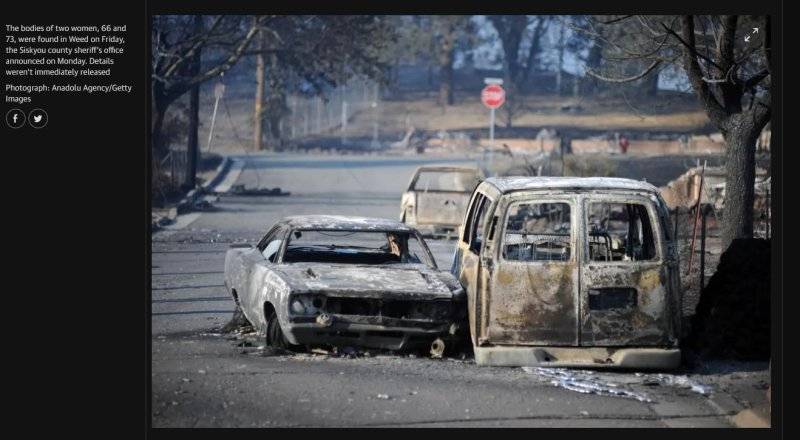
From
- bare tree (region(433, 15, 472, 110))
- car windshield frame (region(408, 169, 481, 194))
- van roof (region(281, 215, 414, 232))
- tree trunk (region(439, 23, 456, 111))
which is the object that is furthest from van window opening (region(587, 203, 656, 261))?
tree trunk (region(439, 23, 456, 111))

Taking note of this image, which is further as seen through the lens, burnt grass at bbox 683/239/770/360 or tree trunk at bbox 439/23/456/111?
tree trunk at bbox 439/23/456/111

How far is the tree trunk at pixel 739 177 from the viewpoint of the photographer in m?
14.1

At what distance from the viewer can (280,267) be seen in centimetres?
1174

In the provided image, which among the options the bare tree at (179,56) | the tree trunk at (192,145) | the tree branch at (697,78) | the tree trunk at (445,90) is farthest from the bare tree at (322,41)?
the tree trunk at (445,90)

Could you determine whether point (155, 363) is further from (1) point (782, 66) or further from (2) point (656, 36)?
(2) point (656, 36)

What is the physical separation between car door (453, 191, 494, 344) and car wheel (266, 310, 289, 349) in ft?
5.46

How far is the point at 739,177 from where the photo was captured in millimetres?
14352

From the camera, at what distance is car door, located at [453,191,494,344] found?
1081 centimetres

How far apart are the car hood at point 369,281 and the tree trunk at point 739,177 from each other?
4.26 meters

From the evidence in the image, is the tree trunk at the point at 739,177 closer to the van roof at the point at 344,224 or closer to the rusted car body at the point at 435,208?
the van roof at the point at 344,224

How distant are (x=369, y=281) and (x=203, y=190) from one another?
70.4ft

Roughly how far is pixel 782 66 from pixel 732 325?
2601 millimetres

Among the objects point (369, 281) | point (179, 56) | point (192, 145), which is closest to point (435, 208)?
point (179, 56)

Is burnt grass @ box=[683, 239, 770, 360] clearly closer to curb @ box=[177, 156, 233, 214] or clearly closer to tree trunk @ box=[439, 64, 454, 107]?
curb @ box=[177, 156, 233, 214]
